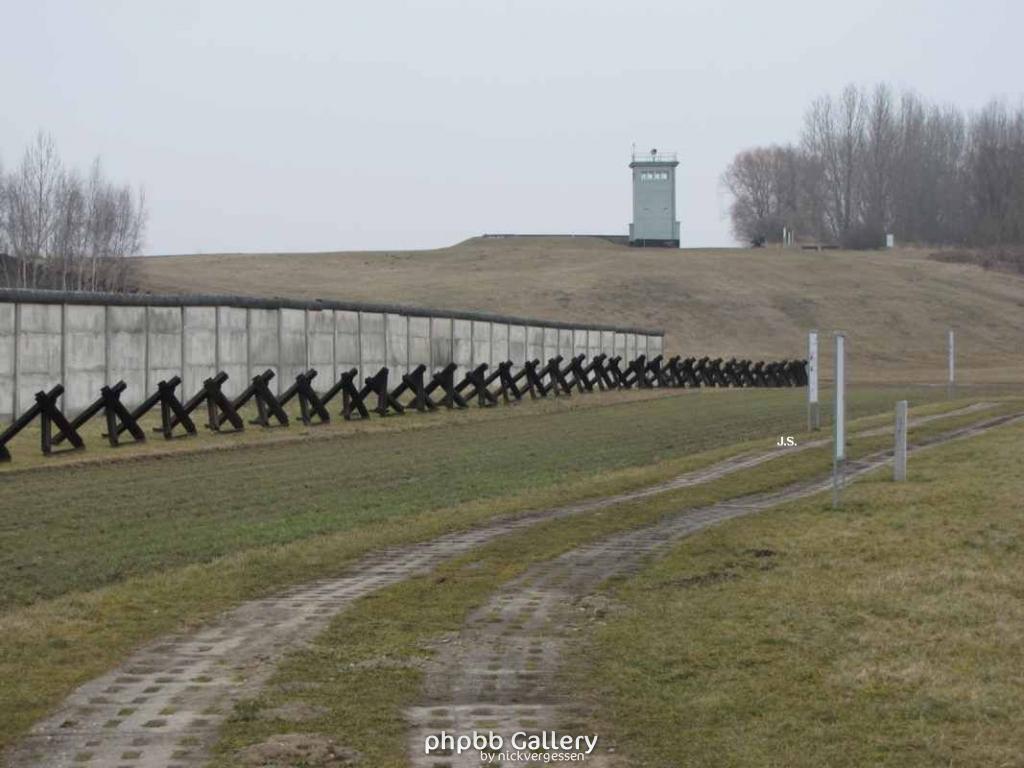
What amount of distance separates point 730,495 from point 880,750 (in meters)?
11.9

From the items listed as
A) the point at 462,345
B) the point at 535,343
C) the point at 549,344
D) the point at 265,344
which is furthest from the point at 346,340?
the point at 549,344

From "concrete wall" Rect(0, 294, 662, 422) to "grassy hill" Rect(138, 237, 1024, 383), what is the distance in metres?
38.3

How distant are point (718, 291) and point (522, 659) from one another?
368 feet

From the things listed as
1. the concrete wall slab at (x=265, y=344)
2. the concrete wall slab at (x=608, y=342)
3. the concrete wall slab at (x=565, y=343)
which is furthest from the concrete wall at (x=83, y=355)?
the concrete wall slab at (x=608, y=342)

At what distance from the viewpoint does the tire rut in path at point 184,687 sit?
22.7ft

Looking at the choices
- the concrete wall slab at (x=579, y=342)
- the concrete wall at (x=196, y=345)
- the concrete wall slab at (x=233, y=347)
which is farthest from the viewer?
the concrete wall slab at (x=579, y=342)

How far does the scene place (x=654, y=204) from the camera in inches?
6117

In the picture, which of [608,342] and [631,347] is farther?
[631,347]

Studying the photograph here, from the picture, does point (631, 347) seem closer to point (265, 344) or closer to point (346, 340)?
point (346, 340)

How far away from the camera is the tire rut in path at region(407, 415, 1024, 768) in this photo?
730 cm

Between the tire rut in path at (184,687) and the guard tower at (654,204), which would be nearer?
the tire rut in path at (184,687)

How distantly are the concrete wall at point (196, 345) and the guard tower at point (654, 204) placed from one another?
94469 mm

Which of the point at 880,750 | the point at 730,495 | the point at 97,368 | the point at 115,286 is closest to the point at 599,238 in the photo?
the point at 115,286

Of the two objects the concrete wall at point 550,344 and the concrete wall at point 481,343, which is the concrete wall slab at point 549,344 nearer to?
the concrete wall at point 550,344
